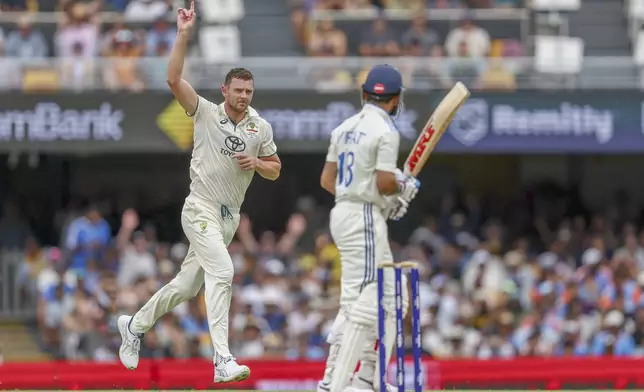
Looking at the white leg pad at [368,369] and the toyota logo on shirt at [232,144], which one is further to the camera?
the toyota logo on shirt at [232,144]

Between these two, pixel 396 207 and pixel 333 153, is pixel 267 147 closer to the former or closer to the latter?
pixel 333 153

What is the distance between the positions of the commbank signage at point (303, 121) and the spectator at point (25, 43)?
83cm

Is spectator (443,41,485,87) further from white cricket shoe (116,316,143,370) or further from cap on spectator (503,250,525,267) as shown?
white cricket shoe (116,316,143,370)

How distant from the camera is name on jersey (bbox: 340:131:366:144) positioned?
29.8 feet

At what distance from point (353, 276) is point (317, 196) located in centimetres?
1037

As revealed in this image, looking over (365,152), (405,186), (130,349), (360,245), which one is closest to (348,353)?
(360,245)

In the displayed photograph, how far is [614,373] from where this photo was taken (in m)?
12.7

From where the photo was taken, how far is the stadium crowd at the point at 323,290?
1570cm

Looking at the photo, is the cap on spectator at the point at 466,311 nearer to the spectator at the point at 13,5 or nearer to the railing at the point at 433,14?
the railing at the point at 433,14

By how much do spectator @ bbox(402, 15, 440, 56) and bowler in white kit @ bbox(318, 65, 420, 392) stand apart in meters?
9.15

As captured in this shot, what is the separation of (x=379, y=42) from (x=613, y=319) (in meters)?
4.67

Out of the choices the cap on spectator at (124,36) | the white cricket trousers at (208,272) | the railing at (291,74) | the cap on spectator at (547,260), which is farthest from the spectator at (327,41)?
the white cricket trousers at (208,272)

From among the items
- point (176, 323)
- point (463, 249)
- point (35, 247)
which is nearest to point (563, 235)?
point (463, 249)

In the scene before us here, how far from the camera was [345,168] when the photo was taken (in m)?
9.14
